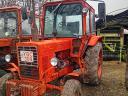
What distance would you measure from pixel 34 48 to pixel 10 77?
1.13m

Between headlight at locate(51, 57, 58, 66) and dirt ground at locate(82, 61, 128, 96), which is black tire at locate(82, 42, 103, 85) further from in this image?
headlight at locate(51, 57, 58, 66)

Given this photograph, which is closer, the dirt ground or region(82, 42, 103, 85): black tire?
region(82, 42, 103, 85): black tire

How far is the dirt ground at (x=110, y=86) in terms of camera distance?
8.48 metres

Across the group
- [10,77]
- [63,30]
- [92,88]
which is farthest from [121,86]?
[10,77]

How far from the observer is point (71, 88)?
6758mm

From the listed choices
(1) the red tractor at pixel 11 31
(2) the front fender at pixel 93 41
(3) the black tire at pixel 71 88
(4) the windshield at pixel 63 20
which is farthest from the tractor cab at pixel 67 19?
(3) the black tire at pixel 71 88

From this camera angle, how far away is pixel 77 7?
8.20 m

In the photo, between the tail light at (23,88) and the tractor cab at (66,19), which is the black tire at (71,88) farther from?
the tractor cab at (66,19)

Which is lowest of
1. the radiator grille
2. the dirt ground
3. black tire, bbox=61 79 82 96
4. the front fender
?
the dirt ground

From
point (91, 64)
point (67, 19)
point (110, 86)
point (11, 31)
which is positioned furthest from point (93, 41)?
point (11, 31)

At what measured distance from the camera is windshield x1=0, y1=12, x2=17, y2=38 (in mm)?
9703

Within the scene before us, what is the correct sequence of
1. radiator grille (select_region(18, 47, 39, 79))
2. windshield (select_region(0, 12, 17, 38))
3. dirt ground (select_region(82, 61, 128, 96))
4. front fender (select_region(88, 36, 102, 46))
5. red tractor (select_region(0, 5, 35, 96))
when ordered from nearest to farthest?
1. radiator grille (select_region(18, 47, 39, 79))
2. front fender (select_region(88, 36, 102, 46))
3. dirt ground (select_region(82, 61, 128, 96))
4. red tractor (select_region(0, 5, 35, 96))
5. windshield (select_region(0, 12, 17, 38))

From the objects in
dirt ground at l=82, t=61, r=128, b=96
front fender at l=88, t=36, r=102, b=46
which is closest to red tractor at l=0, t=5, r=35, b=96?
front fender at l=88, t=36, r=102, b=46

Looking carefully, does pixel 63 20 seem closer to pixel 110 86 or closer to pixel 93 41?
pixel 93 41
